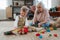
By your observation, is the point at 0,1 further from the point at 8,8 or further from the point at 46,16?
the point at 46,16

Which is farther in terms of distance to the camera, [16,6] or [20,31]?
[16,6]

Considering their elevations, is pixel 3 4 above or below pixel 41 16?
above

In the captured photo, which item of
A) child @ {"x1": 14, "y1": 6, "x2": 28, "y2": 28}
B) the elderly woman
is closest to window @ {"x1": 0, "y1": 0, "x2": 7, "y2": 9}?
the elderly woman

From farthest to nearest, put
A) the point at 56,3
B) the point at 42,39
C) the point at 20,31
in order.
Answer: the point at 56,3
the point at 20,31
the point at 42,39

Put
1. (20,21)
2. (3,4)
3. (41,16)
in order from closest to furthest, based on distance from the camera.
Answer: (20,21)
(41,16)
(3,4)

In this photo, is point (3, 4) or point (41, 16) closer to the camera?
point (41, 16)

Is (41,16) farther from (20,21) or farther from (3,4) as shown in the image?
(3,4)

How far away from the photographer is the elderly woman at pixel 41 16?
9.64 ft

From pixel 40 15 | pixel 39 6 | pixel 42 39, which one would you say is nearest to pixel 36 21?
pixel 40 15

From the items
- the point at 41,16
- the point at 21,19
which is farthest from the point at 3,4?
the point at 21,19

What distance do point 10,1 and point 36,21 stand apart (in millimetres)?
4181

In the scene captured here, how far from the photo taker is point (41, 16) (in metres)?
3.10

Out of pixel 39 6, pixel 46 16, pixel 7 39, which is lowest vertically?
pixel 7 39

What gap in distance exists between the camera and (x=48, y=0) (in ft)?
22.5
